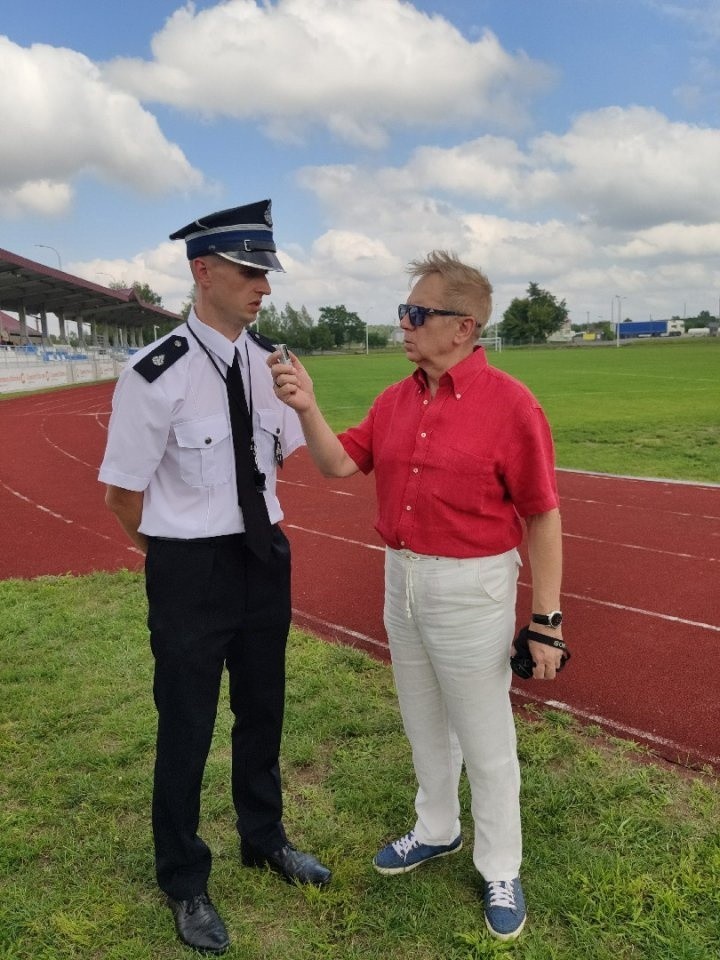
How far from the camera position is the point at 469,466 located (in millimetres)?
2303

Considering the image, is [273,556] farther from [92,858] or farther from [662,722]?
[662,722]

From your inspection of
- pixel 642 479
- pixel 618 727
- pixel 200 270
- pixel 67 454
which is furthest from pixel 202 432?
pixel 67 454

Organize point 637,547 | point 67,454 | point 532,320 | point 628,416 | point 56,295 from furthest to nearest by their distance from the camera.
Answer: point 532,320, point 56,295, point 628,416, point 67,454, point 637,547

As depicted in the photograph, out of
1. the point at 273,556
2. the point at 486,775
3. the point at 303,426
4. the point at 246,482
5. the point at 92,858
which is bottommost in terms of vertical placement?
the point at 92,858

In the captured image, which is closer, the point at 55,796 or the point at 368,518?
the point at 55,796

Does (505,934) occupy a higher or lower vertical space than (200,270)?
lower

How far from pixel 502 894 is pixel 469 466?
1.47 meters

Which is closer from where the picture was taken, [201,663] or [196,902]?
[201,663]

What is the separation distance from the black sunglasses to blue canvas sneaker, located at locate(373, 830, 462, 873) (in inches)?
74.8

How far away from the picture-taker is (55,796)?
338 cm

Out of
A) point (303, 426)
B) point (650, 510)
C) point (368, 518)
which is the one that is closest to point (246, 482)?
point (303, 426)

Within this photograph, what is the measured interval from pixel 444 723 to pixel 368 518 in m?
5.72

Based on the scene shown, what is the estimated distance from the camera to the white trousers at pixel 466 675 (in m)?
2.39

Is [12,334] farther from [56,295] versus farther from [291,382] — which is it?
[291,382]
